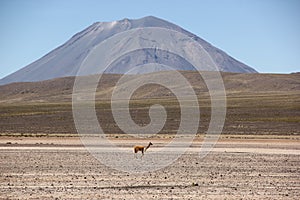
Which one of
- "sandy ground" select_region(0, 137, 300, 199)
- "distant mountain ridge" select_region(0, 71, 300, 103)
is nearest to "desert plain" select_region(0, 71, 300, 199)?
"sandy ground" select_region(0, 137, 300, 199)

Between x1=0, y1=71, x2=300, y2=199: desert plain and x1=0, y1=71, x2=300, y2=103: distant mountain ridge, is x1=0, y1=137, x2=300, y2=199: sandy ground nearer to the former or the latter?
x1=0, y1=71, x2=300, y2=199: desert plain

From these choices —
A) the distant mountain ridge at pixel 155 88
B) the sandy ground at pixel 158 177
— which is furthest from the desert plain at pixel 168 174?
the distant mountain ridge at pixel 155 88

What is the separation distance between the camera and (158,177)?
19500 mm

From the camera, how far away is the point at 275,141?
3981 cm

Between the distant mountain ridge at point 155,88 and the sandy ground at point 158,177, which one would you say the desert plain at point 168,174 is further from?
the distant mountain ridge at point 155,88

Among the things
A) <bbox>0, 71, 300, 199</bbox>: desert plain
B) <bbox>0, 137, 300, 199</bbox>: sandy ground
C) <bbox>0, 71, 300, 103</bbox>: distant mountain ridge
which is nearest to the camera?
<bbox>0, 137, 300, 199</bbox>: sandy ground

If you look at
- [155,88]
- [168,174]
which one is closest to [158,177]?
[168,174]

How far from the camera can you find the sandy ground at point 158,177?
51.0 ft

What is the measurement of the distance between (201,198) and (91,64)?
173 metres

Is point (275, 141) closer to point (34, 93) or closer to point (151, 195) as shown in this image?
point (151, 195)

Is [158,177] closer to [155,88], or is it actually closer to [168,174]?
[168,174]

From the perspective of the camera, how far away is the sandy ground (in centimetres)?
1554

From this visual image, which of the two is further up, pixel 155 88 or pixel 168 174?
pixel 168 174

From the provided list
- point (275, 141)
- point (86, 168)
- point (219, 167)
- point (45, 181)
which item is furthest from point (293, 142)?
point (45, 181)
